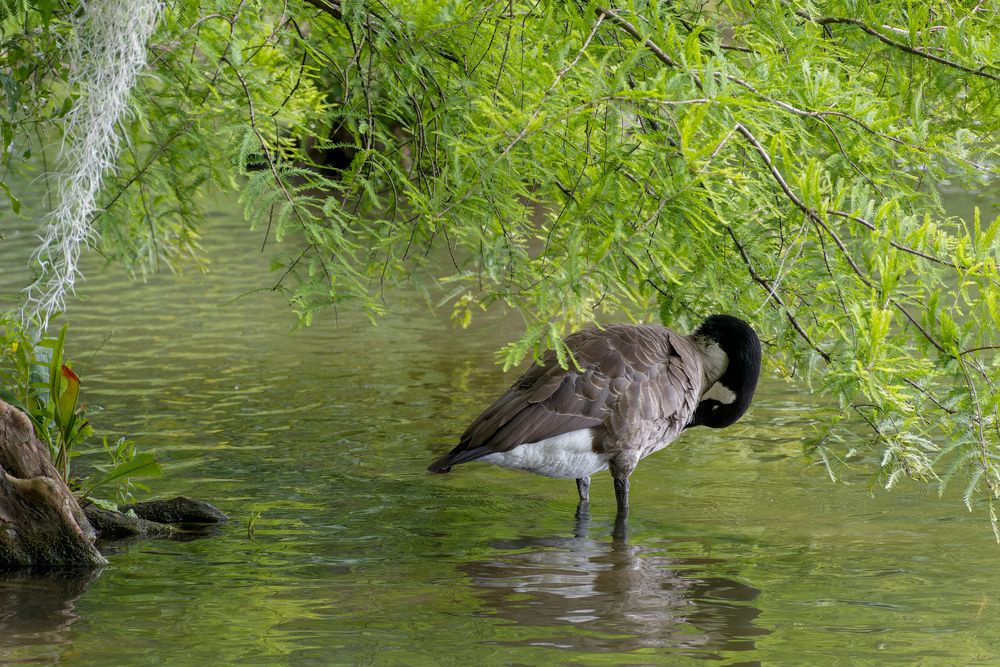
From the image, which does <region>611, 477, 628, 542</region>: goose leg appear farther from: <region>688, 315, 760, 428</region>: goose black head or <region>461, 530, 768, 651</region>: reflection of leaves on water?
<region>688, 315, 760, 428</region>: goose black head

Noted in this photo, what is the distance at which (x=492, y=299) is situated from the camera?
19.2 ft

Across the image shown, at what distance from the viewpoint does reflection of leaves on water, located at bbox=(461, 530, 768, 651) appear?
592 centimetres

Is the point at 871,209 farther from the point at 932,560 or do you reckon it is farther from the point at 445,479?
the point at 445,479

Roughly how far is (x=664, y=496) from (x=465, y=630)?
9.91 ft

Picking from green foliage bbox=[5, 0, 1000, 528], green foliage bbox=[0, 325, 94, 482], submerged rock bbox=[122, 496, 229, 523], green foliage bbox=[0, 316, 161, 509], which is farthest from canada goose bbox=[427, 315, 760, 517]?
green foliage bbox=[0, 325, 94, 482]

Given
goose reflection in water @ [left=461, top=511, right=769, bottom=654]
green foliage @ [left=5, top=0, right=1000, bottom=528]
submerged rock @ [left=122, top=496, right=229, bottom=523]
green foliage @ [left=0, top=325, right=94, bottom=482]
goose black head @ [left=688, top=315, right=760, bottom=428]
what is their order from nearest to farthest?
green foliage @ [left=5, top=0, right=1000, bottom=528]
goose reflection in water @ [left=461, top=511, right=769, bottom=654]
green foliage @ [left=0, top=325, right=94, bottom=482]
submerged rock @ [left=122, top=496, right=229, bottom=523]
goose black head @ [left=688, top=315, right=760, bottom=428]

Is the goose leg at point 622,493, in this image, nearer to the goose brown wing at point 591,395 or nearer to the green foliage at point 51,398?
the goose brown wing at point 591,395

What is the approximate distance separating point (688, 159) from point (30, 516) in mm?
4266

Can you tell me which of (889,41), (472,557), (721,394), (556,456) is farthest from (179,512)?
(889,41)

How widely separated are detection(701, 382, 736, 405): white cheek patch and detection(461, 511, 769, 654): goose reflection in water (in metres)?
1.54

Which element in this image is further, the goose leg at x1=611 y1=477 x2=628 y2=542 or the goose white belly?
the goose leg at x1=611 y1=477 x2=628 y2=542

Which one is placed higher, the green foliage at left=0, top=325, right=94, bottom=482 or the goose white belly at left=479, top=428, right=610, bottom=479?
the green foliage at left=0, top=325, right=94, bottom=482

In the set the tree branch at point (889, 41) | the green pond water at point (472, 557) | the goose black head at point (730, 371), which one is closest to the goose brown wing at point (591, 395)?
the goose black head at point (730, 371)

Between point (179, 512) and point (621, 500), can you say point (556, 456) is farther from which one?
point (179, 512)
